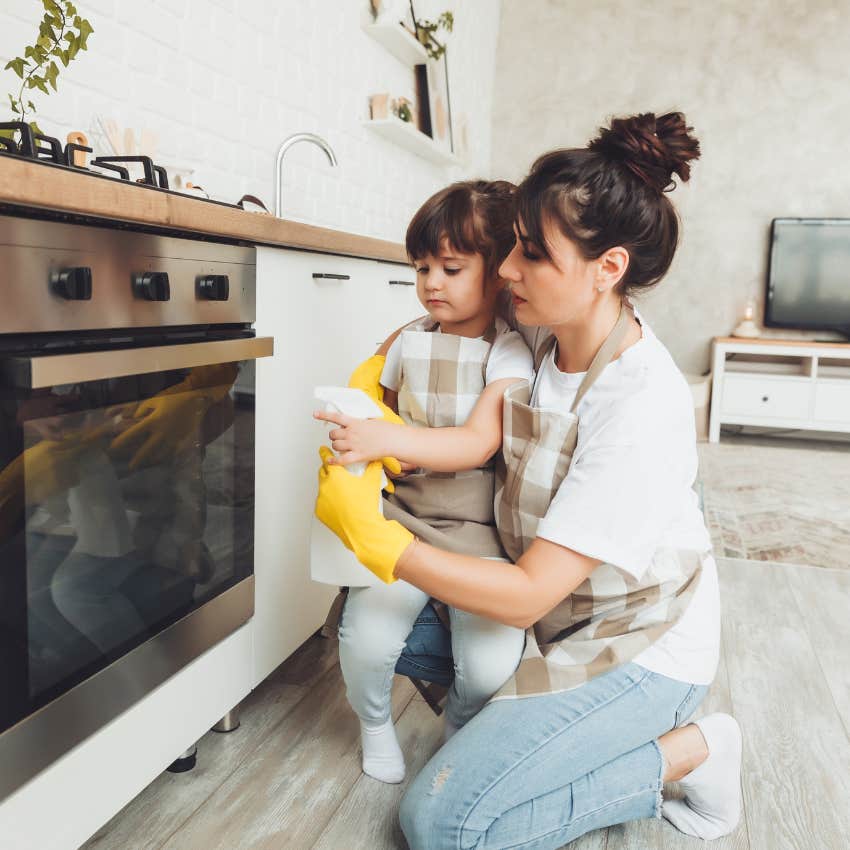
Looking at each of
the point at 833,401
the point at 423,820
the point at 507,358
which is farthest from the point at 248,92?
the point at 833,401

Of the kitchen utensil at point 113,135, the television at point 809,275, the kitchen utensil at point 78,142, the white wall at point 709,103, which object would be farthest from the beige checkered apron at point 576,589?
the television at point 809,275

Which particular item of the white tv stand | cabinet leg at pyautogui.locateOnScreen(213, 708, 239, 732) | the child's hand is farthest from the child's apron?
the white tv stand

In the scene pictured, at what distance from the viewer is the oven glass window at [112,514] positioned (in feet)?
2.93

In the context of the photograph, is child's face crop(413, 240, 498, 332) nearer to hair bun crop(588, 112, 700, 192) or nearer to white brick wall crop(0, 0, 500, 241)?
hair bun crop(588, 112, 700, 192)

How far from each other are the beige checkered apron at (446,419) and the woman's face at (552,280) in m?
0.19

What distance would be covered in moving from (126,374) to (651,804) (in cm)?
95

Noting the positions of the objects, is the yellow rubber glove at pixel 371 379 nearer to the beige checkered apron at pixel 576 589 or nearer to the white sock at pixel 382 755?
the beige checkered apron at pixel 576 589

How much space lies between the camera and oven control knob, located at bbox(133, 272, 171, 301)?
1044 millimetres

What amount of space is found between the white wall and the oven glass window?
13.6ft

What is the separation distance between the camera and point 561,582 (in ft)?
3.44

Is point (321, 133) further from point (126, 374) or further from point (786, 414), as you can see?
point (786, 414)

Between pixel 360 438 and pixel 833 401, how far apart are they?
423 cm

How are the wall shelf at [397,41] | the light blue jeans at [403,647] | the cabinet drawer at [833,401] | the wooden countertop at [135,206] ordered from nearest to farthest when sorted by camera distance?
the wooden countertop at [135,206] < the light blue jeans at [403,647] < the wall shelf at [397,41] < the cabinet drawer at [833,401]

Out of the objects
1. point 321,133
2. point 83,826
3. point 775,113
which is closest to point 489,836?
point 83,826
